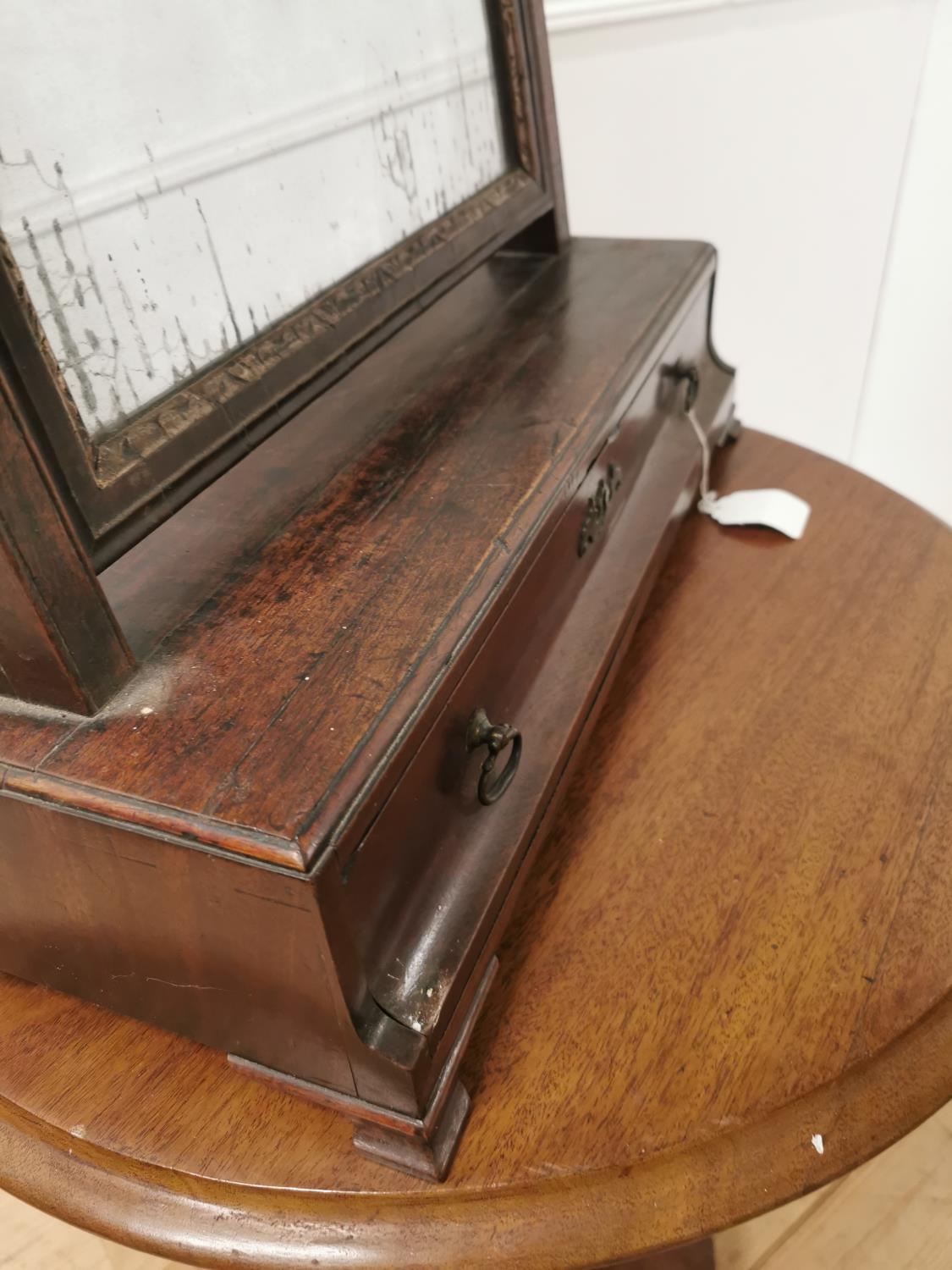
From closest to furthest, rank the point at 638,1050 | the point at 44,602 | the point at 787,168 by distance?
the point at 44,602 → the point at 638,1050 → the point at 787,168

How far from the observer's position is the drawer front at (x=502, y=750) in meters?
0.49

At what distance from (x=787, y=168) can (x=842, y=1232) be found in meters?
1.33

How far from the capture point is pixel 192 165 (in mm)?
515

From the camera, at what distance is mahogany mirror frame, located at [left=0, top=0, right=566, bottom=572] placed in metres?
0.43

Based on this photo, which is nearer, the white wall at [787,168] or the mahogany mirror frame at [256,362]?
the mahogany mirror frame at [256,362]

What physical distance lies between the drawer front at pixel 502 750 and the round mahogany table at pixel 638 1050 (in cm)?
7

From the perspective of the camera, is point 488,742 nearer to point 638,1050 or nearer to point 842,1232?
point 638,1050

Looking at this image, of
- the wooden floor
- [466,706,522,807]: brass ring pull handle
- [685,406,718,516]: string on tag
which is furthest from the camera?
[685,406,718,516]: string on tag

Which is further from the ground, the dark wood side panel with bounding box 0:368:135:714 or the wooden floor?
the dark wood side panel with bounding box 0:368:135:714

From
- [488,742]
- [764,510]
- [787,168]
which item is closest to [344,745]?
[488,742]

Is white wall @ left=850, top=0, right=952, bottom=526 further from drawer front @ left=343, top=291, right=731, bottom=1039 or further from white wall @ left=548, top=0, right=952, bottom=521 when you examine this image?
drawer front @ left=343, top=291, right=731, bottom=1039

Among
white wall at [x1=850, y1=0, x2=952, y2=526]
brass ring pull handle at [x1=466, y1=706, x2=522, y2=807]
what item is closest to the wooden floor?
brass ring pull handle at [x1=466, y1=706, x2=522, y2=807]

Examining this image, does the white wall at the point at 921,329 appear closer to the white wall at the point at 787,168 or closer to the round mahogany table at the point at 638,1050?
the white wall at the point at 787,168

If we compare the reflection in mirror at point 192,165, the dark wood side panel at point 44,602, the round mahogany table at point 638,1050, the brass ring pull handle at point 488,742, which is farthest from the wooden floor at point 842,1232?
the reflection in mirror at point 192,165
